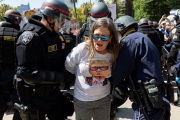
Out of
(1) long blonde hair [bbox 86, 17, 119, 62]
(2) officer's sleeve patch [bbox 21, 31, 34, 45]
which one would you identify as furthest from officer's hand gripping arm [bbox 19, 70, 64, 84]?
(1) long blonde hair [bbox 86, 17, 119, 62]

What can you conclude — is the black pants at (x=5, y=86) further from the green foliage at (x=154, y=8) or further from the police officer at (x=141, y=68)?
the green foliage at (x=154, y=8)

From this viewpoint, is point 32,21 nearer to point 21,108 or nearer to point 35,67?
point 35,67

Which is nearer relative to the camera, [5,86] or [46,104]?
[46,104]

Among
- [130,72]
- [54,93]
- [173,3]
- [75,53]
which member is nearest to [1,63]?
[54,93]

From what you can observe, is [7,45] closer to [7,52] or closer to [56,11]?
[7,52]

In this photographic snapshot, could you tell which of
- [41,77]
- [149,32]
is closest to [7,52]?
[41,77]

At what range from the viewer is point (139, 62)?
227 cm

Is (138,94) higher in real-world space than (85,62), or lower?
lower

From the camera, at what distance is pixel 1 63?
4.23 metres

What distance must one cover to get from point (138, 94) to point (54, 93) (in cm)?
94

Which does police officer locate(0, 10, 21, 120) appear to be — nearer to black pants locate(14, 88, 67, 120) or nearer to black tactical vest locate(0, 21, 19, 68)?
black tactical vest locate(0, 21, 19, 68)

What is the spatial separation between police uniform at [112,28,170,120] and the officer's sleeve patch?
2.74 feet

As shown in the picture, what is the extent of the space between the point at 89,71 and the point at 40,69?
0.48 m

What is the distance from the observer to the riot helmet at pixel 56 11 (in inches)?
101
